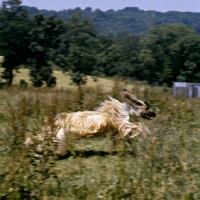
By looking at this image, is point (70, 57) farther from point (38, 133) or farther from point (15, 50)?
point (38, 133)

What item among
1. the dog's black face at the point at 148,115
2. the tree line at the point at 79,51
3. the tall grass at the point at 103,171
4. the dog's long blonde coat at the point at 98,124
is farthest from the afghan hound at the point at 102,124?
the tree line at the point at 79,51

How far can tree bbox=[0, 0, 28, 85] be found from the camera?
178ft

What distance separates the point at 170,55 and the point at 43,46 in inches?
1046

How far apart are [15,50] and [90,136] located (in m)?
49.4

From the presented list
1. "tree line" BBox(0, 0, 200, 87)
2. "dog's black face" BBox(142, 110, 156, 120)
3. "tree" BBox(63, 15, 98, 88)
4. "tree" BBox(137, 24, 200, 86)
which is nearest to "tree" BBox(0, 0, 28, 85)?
"tree line" BBox(0, 0, 200, 87)

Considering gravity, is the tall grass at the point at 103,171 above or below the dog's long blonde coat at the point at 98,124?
below

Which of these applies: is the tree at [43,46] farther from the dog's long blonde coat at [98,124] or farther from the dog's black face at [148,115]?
the dog's long blonde coat at [98,124]

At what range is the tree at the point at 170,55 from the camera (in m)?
69.8

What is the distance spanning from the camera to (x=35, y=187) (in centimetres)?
511

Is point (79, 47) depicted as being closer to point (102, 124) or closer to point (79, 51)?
point (79, 51)

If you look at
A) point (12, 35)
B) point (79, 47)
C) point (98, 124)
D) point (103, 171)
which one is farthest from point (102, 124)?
point (79, 47)

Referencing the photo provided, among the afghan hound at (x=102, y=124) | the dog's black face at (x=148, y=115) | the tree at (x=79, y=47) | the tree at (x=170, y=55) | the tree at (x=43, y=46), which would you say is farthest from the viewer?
the tree at (x=170, y=55)

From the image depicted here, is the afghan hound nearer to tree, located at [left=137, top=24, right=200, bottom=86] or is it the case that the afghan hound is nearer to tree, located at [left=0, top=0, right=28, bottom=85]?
tree, located at [left=0, top=0, right=28, bottom=85]

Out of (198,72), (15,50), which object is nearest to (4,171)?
(15,50)
